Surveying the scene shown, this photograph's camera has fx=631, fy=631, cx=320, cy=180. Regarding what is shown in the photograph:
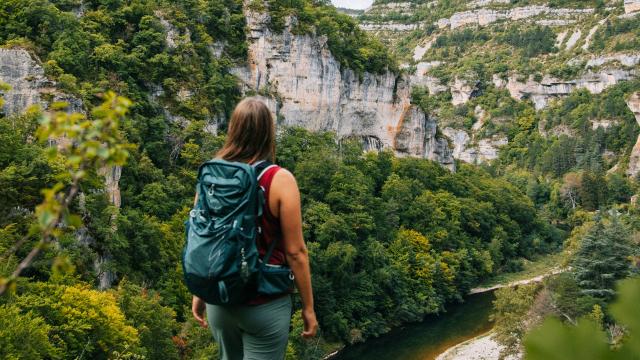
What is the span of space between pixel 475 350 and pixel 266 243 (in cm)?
2823

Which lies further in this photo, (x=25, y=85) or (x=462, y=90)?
(x=462, y=90)

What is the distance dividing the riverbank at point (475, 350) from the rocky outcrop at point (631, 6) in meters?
94.1

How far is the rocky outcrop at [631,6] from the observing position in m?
106

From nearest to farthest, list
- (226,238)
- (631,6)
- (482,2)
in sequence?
1. (226,238)
2. (631,6)
3. (482,2)

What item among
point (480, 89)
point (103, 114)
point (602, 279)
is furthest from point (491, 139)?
point (103, 114)

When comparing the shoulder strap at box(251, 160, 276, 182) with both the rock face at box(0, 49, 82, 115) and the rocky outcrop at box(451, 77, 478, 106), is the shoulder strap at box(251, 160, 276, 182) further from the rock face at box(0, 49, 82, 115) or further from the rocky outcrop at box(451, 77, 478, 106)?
the rocky outcrop at box(451, 77, 478, 106)

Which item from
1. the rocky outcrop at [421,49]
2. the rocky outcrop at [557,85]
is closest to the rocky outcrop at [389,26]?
the rocky outcrop at [421,49]

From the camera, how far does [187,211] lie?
30359 mm

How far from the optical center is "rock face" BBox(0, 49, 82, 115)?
24.1 m

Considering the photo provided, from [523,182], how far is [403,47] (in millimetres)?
60903

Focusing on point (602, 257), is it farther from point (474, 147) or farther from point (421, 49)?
point (421, 49)

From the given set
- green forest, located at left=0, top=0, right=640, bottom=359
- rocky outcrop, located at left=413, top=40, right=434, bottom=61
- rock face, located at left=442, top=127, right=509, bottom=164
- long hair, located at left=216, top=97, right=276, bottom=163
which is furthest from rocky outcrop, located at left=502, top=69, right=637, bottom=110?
long hair, located at left=216, top=97, right=276, bottom=163

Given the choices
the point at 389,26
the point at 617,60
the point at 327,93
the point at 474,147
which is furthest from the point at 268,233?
the point at 389,26

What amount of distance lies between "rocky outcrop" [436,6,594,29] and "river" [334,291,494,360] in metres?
101
